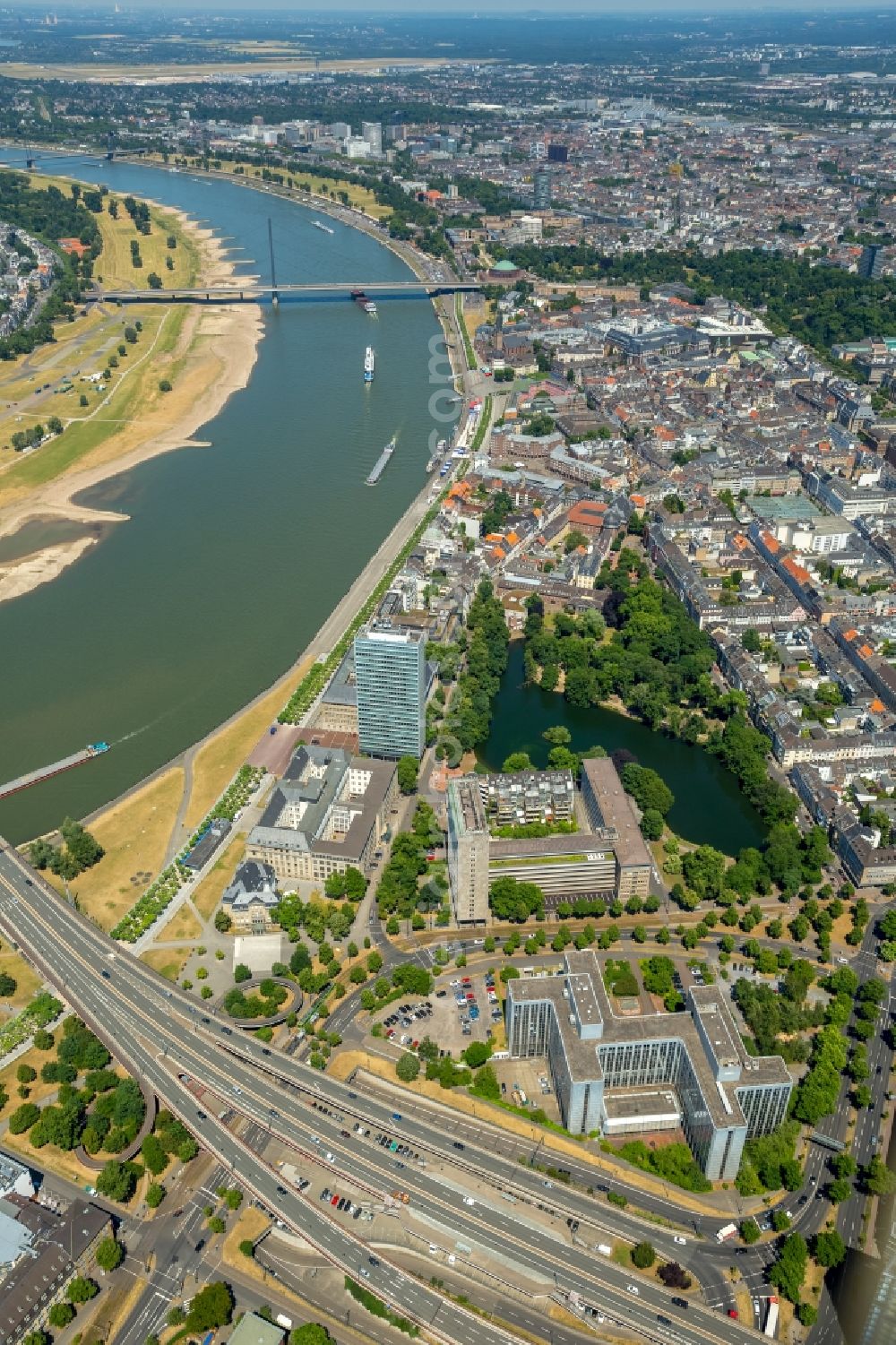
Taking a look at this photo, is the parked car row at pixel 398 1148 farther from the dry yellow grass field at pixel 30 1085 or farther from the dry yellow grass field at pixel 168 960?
the dry yellow grass field at pixel 30 1085

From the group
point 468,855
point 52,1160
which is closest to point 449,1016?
point 468,855

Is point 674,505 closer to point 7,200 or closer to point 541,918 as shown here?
point 541,918

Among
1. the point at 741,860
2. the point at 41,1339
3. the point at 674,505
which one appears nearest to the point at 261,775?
the point at 741,860

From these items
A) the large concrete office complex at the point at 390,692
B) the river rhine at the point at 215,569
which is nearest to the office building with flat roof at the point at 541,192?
the river rhine at the point at 215,569

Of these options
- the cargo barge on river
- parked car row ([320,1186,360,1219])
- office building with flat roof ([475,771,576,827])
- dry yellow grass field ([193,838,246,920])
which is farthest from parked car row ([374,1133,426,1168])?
the cargo barge on river

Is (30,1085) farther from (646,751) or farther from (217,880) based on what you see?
(646,751)

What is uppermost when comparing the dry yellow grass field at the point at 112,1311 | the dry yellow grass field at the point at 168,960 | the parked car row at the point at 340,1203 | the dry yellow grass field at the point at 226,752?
the dry yellow grass field at the point at 226,752

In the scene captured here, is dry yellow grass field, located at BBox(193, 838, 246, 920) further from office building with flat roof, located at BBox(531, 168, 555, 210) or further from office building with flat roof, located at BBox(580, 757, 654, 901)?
office building with flat roof, located at BBox(531, 168, 555, 210)
